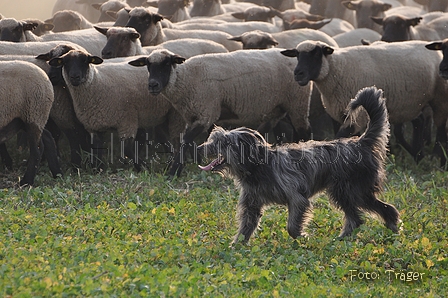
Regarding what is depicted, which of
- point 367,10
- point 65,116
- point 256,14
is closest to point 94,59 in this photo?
point 65,116

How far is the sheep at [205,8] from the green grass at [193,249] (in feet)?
37.4

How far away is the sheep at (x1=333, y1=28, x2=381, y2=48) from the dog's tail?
828cm

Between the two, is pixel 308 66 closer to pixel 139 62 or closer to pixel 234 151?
pixel 139 62

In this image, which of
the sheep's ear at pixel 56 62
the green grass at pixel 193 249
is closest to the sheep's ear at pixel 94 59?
the sheep's ear at pixel 56 62

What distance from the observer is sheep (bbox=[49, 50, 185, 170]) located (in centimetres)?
1038

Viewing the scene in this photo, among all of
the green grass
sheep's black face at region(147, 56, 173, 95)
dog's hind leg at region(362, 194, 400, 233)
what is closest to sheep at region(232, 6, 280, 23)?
sheep's black face at region(147, 56, 173, 95)

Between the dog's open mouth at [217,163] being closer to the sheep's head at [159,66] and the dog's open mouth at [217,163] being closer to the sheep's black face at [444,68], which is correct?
the sheep's head at [159,66]

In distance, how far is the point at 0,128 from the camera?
9.17m

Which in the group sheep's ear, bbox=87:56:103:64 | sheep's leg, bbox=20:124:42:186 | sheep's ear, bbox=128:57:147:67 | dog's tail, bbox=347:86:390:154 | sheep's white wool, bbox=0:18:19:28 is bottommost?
sheep's leg, bbox=20:124:42:186

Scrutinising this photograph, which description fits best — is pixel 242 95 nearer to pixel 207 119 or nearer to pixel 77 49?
pixel 207 119

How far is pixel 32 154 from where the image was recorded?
9.51 meters

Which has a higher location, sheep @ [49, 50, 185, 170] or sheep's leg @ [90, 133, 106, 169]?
sheep @ [49, 50, 185, 170]

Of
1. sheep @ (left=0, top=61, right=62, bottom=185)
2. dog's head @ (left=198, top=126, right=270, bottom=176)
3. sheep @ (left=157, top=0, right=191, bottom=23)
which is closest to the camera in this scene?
dog's head @ (left=198, top=126, right=270, bottom=176)

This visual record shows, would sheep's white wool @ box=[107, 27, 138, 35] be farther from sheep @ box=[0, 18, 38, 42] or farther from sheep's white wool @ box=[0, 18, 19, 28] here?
sheep's white wool @ box=[0, 18, 19, 28]
